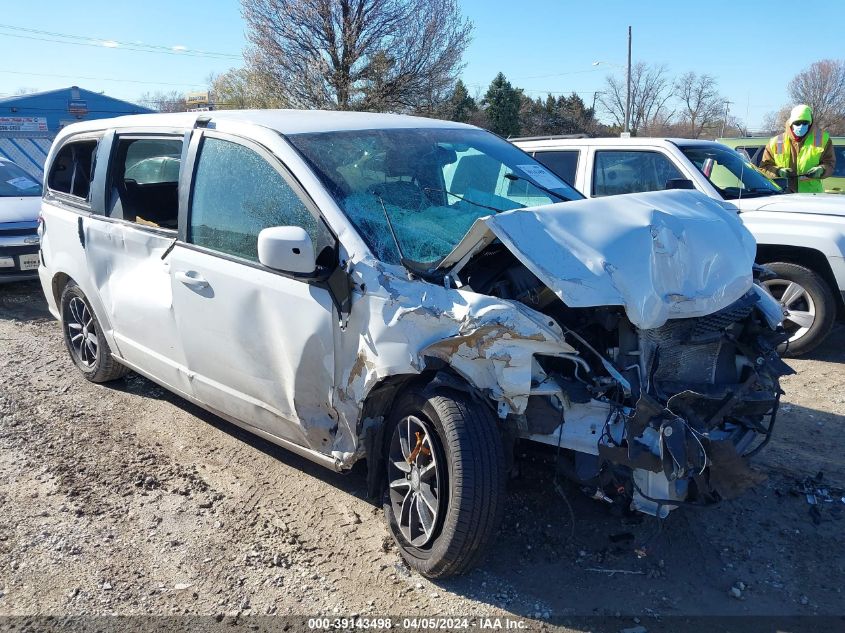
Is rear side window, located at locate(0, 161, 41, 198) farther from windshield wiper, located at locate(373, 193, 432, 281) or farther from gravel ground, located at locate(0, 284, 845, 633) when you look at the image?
windshield wiper, located at locate(373, 193, 432, 281)

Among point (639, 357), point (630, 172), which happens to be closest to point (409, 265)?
point (639, 357)

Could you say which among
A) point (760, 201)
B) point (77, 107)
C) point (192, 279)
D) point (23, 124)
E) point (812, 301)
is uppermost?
point (77, 107)

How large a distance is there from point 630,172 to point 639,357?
4.34 metres

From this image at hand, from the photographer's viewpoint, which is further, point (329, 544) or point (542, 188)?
point (542, 188)

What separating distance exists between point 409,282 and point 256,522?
1534mm

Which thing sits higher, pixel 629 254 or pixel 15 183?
pixel 629 254

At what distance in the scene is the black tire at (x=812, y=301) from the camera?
575cm

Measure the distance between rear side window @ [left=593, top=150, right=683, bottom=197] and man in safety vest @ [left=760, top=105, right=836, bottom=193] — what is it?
193 cm

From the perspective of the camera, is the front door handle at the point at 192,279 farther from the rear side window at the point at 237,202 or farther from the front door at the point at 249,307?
the rear side window at the point at 237,202

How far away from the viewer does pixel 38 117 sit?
67.2 feet

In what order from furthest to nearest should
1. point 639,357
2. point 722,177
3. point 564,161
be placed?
point 564,161, point 722,177, point 639,357

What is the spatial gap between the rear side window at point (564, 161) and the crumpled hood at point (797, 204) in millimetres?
1574

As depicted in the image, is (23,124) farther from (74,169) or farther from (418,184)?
(418,184)

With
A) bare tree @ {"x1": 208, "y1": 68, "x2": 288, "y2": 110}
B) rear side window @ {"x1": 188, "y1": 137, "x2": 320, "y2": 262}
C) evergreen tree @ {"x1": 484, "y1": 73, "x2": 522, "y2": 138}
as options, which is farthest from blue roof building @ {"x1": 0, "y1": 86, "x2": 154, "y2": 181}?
evergreen tree @ {"x1": 484, "y1": 73, "x2": 522, "y2": 138}
